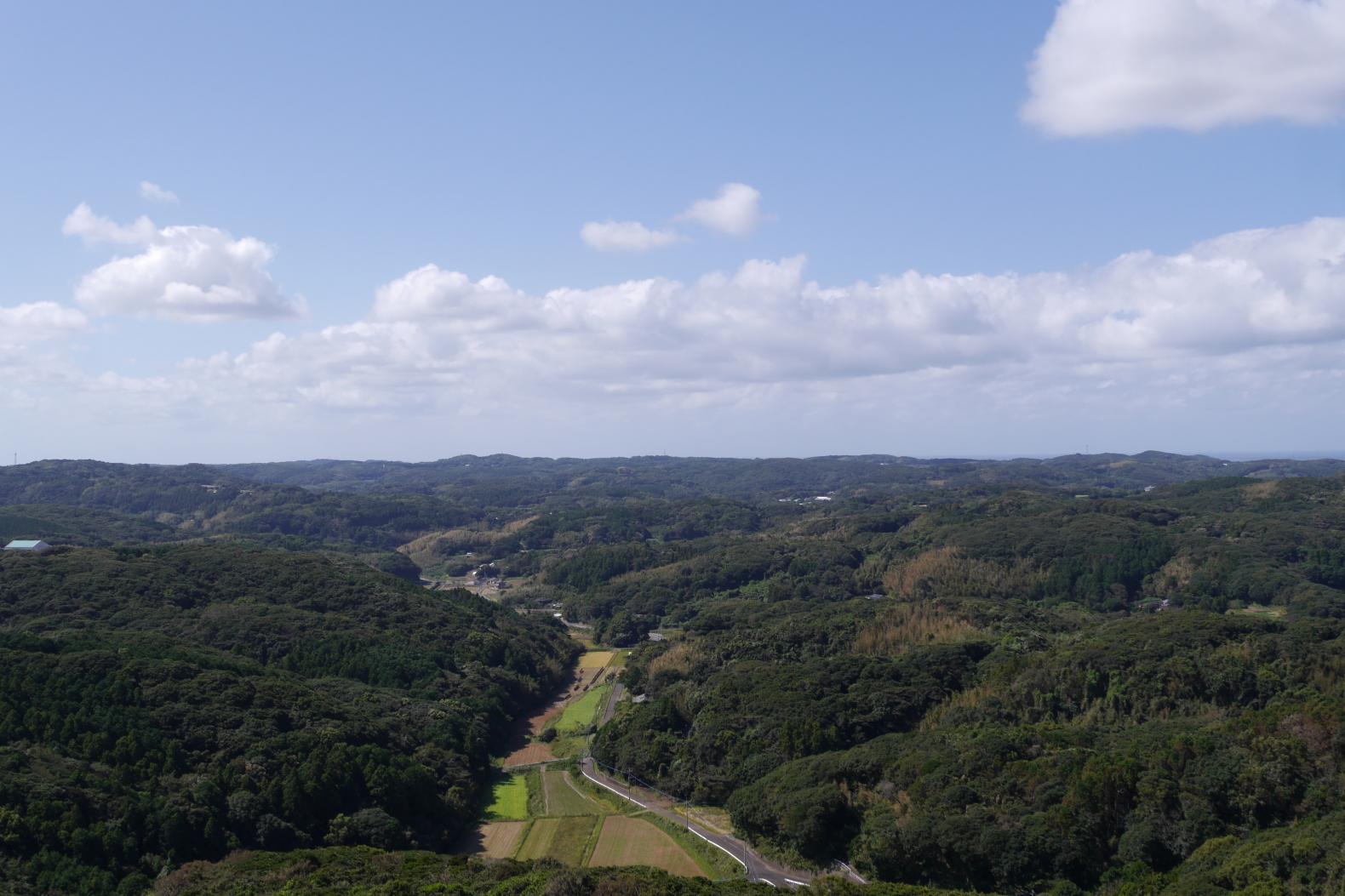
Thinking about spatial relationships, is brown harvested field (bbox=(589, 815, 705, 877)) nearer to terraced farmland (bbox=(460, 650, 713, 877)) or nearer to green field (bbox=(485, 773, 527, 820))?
terraced farmland (bbox=(460, 650, 713, 877))

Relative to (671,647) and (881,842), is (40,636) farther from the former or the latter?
(881,842)

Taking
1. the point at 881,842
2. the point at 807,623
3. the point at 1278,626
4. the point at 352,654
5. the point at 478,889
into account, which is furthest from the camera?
the point at 807,623

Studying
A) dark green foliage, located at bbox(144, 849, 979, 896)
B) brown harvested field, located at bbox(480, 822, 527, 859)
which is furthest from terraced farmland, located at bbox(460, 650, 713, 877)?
dark green foliage, located at bbox(144, 849, 979, 896)

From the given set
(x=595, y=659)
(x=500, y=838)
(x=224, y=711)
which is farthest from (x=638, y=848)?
(x=595, y=659)

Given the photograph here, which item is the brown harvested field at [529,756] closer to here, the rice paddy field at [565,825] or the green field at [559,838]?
the rice paddy field at [565,825]

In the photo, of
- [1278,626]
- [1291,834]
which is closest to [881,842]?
[1291,834]

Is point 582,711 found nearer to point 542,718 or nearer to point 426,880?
point 542,718
